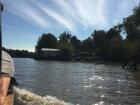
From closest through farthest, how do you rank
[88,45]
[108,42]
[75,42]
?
[108,42] < [88,45] < [75,42]

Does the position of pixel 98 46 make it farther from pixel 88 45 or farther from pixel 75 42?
pixel 75 42

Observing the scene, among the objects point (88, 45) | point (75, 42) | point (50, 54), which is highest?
point (75, 42)

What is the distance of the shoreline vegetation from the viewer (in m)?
70.3

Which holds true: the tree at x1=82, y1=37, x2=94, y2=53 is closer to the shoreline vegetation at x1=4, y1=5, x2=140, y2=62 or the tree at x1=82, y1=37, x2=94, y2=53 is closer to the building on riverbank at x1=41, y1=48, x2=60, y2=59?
the shoreline vegetation at x1=4, y1=5, x2=140, y2=62

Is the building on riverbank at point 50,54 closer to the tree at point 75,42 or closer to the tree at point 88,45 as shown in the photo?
the tree at point 88,45

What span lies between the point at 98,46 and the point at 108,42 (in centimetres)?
1606

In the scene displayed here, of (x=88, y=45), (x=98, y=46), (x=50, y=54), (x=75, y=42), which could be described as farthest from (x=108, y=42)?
(x=75, y=42)

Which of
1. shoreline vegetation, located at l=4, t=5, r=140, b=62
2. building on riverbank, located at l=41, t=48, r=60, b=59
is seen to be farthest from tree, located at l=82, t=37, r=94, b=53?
building on riverbank, located at l=41, t=48, r=60, b=59

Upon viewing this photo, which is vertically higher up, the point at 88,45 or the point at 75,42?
the point at 75,42

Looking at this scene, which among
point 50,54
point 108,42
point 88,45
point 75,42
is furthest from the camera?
point 75,42

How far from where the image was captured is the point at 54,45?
534ft

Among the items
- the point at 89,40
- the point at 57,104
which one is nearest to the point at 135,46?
the point at 57,104

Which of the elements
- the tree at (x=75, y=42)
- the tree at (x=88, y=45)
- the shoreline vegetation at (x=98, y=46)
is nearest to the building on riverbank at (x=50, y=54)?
the shoreline vegetation at (x=98, y=46)

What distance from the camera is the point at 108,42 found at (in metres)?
125
